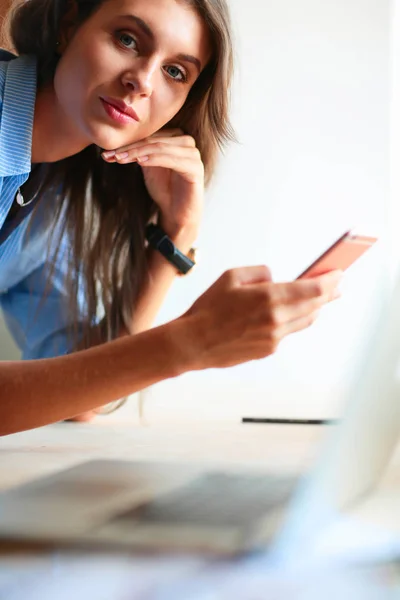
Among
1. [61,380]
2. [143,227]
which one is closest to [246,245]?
[143,227]

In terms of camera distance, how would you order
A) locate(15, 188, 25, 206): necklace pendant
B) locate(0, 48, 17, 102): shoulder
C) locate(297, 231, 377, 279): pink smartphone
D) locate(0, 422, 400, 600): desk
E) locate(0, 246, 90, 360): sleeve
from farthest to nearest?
locate(0, 246, 90, 360): sleeve
locate(15, 188, 25, 206): necklace pendant
locate(0, 48, 17, 102): shoulder
locate(297, 231, 377, 279): pink smartphone
locate(0, 422, 400, 600): desk

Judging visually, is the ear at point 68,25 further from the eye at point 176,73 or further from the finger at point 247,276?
the finger at point 247,276

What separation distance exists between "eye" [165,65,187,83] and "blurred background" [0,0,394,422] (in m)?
0.24

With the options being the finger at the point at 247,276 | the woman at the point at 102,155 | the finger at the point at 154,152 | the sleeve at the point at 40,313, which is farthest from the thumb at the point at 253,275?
the sleeve at the point at 40,313

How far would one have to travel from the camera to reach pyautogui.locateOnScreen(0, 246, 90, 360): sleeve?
1170mm

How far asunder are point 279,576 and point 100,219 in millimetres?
873

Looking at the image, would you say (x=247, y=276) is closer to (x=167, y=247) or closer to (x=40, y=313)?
(x=167, y=247)

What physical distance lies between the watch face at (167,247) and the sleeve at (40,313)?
0.17 metres

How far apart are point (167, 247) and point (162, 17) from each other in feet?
1.09

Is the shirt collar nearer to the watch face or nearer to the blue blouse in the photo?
the blue blouse

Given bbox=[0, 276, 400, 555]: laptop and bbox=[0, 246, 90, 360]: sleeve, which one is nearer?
bbox=[0, 276, 400, 555]: laptop

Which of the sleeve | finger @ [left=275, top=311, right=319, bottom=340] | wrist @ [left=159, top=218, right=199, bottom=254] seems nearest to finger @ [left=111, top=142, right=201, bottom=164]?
wrist @ [left=159, top=218, right=199, bottom=254]

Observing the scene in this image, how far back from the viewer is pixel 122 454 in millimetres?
701

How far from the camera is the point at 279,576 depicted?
33 centimetres
